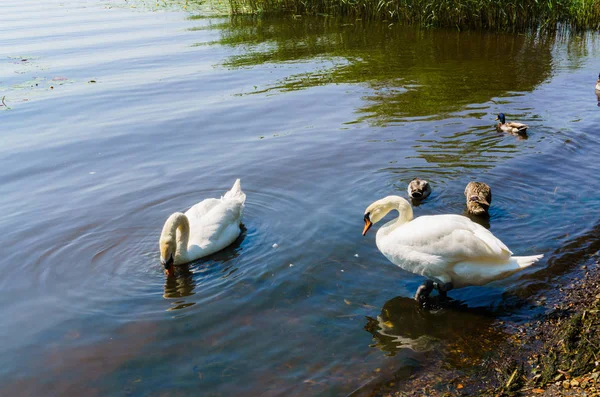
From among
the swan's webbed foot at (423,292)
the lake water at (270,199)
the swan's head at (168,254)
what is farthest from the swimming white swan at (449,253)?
the swan's head at (168,254)

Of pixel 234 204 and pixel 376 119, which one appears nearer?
pixel 234 204

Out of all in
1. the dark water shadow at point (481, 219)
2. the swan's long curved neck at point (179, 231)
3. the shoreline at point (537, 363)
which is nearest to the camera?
the shoreline at point (537, 363)

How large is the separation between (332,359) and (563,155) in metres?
7.64

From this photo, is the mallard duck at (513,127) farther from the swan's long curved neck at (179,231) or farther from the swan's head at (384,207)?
the swan's long curved neck at (179,231)

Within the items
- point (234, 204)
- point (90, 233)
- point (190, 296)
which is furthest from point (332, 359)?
point (90, 233)

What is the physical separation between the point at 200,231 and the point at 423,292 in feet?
11.6

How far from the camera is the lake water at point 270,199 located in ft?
20.7

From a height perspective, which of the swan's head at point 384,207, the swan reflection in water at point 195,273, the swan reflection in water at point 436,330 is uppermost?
the swan's head at point 384,207

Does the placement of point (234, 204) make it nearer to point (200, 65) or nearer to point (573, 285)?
point (573, 285)

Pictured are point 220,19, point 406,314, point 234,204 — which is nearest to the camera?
point 406,314

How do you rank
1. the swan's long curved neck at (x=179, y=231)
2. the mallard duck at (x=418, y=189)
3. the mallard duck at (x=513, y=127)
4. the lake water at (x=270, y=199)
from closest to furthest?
the lake water at (x=270, y=199)
the swan's long curved neck at (x=179, y=231)
the mallard duck at (x=418, y=189)
the mallard duck at (x=513, y=127)

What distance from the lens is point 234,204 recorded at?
365 inches

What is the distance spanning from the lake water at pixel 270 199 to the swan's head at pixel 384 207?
715mm

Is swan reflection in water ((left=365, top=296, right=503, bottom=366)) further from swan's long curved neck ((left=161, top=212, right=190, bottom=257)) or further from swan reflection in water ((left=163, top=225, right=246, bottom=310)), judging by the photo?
swan's long curved neck ((left=161, top=212, right=190, bottom=257))
